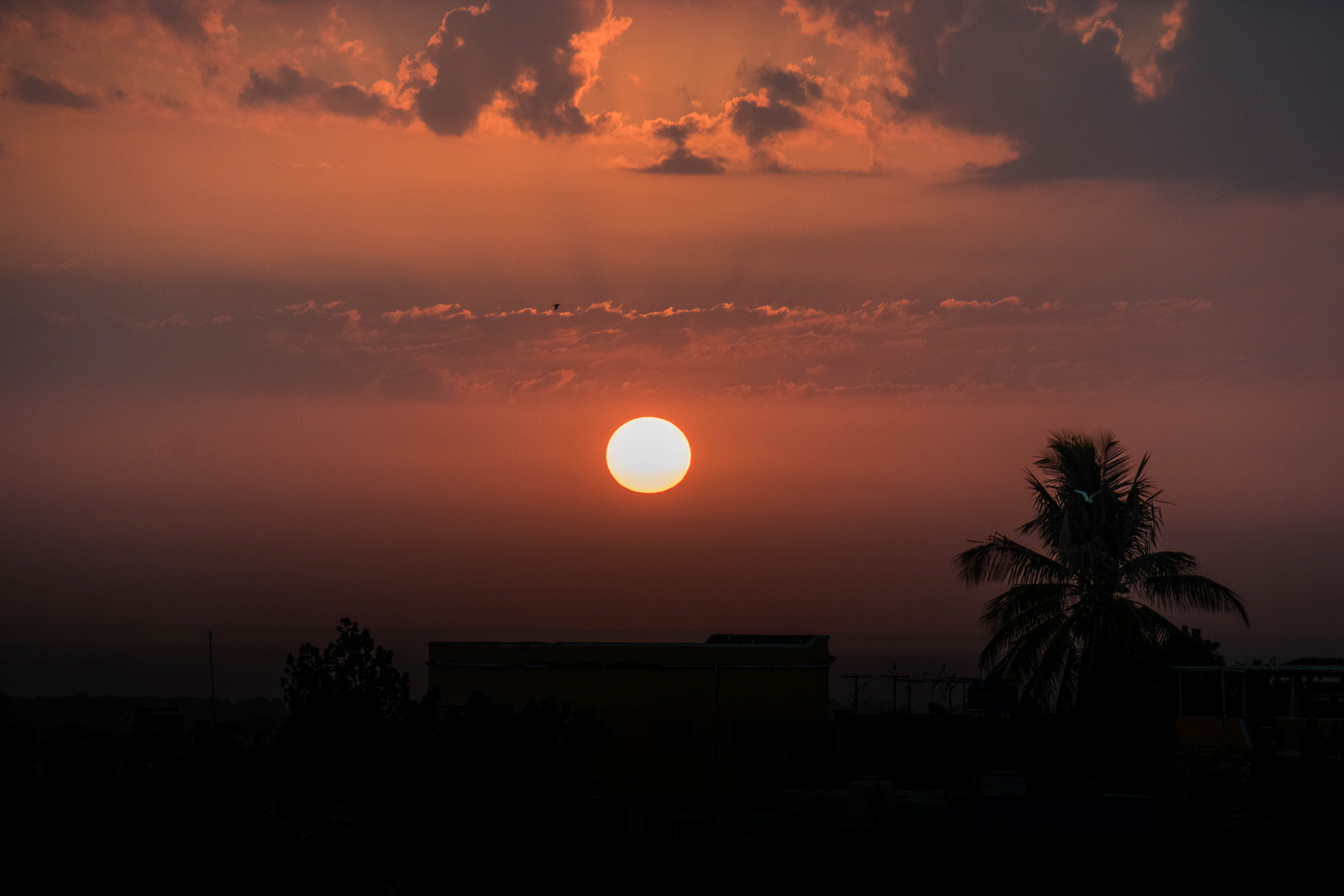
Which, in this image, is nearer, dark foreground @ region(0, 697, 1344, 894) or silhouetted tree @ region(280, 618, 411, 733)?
dark foreground @ region(0, 697, 1344, 894)

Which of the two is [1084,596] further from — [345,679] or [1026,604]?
[345,679]

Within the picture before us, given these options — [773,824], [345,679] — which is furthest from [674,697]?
[345,679]

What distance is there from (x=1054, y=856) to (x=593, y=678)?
18.7m

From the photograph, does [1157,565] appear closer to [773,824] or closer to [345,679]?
[773,824]

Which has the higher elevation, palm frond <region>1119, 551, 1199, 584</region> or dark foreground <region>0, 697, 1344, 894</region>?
palm frond <region>1119, 551, 1199, 584</region>

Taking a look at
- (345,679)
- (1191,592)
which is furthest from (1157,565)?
(345,679)

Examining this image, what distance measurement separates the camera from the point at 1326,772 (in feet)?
91.8

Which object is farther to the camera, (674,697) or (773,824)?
(674,697)

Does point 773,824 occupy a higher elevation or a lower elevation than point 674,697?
lower

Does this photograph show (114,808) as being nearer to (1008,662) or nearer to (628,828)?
(628,828)

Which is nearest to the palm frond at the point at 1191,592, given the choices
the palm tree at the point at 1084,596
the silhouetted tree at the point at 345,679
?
the palm tree at the point at 1084,596

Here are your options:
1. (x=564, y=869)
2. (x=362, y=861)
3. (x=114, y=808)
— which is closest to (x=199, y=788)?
(x=114, y=808)

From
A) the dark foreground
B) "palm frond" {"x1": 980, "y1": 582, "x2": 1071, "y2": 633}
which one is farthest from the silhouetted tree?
"palm frond" {"x1": 980, "y1": 582, "x2": 1071, "y2": 633}

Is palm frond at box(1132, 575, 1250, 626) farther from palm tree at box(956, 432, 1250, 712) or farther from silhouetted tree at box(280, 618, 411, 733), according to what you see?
silhouetted tree at box(280, 618, 411, 733)
